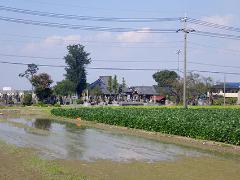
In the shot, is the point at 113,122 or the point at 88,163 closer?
the point at 88,163

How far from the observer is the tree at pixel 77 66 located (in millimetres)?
98569

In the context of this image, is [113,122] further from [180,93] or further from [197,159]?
[180,93]

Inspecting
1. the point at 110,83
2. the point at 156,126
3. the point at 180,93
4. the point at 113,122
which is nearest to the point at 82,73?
the point at 110,83

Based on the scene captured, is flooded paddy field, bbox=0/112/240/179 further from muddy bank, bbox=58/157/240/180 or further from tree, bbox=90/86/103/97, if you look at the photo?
tree, bbox=90/86/103/97

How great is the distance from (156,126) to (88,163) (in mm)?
13876

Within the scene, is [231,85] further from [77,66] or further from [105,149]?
[105,149]

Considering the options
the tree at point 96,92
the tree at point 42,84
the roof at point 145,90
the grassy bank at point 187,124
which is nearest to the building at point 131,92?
the roof at point 145,90

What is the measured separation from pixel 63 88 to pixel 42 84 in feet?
47.0

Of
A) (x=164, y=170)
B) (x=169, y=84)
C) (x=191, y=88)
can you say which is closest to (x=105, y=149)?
(x=164, y=170)

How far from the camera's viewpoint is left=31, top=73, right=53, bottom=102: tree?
78.2m

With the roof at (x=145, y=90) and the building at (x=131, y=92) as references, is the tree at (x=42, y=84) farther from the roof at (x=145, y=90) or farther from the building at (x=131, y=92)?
the roof at (x=145, y=90)

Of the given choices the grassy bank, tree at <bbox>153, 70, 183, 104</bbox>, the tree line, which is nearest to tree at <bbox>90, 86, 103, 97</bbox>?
the tree line

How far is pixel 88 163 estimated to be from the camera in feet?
49.9

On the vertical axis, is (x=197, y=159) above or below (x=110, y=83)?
below
